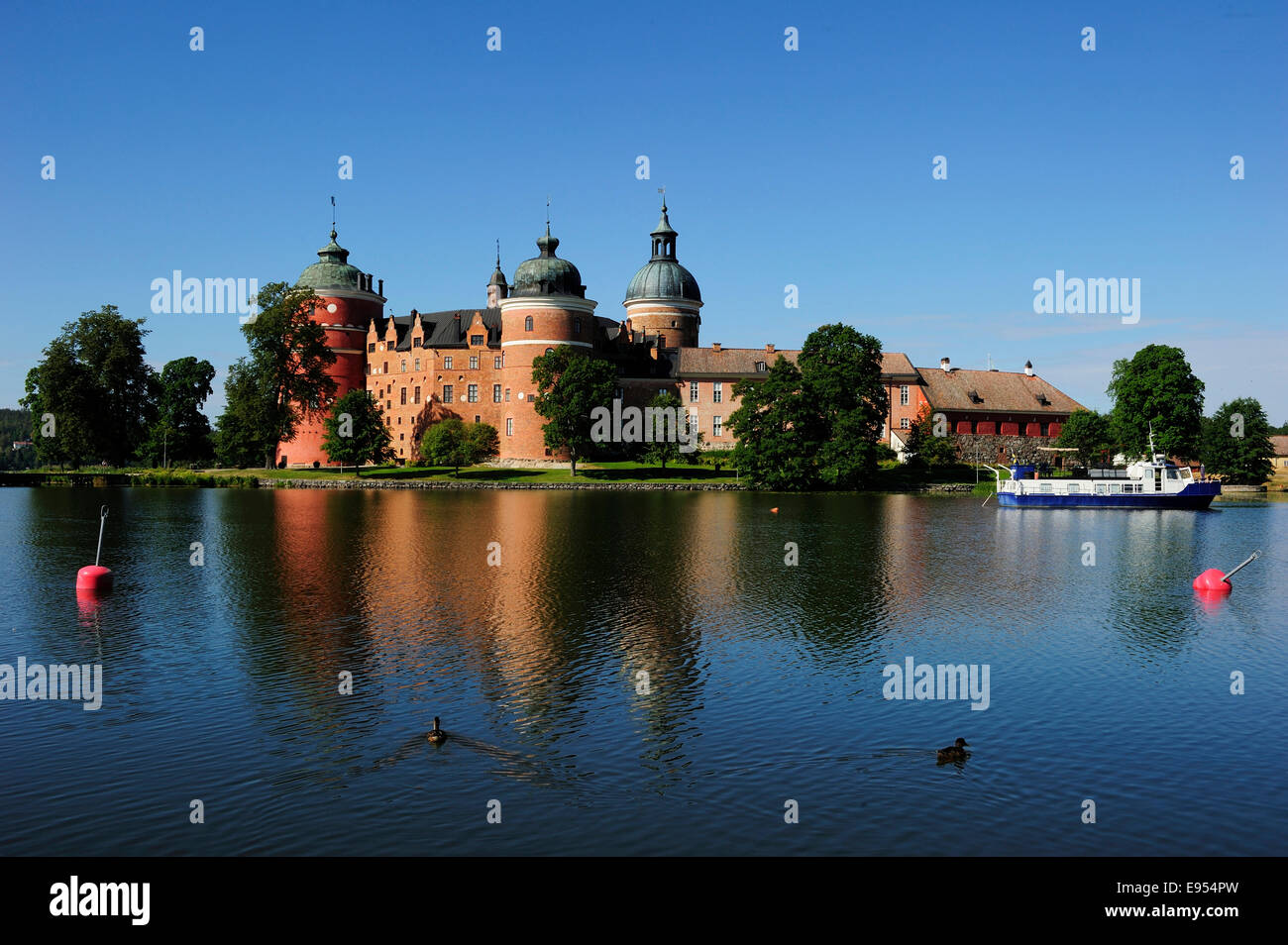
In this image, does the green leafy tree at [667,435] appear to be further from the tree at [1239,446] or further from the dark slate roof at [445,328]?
the tree at [1239,446]

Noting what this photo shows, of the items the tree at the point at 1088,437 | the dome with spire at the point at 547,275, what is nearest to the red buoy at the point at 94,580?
the dome with spire at the point at 547,275

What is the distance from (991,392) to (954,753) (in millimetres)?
115292

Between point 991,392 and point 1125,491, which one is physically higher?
point 991,392

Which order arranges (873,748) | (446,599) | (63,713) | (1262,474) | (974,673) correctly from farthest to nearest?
(1262,474), (446,599), (974,673), (63,713), (873,748)

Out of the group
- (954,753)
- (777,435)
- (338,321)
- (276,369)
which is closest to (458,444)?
(276,369)

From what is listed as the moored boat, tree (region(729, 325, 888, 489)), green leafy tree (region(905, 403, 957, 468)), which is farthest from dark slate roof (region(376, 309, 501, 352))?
the moored boat

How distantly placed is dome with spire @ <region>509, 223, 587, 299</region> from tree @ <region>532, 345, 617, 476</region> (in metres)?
11.6

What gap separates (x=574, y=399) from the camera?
98.8 m

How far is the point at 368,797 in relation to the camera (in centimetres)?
1259
